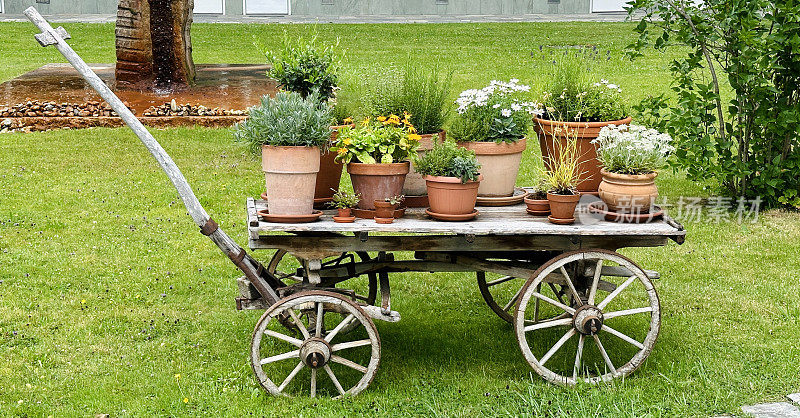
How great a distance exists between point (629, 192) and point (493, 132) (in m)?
0.71

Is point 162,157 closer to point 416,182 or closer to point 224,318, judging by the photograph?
point 416,182

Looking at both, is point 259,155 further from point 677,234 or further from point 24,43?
point 24,43

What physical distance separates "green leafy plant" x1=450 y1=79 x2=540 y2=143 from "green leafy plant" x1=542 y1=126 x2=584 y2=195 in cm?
21

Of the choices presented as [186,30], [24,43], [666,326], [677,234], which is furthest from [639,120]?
[24,43]

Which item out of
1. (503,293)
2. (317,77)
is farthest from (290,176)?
(503,293)

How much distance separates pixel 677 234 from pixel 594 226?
37 cm

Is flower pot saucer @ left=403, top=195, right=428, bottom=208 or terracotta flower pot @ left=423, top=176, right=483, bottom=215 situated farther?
flower pot saucer @ left=403, top=195, right=428, bottom=208

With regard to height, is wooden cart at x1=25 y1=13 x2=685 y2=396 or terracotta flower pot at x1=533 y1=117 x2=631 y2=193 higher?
terracotta flower pot at x1=533 y1=117 x2=631 y2=193

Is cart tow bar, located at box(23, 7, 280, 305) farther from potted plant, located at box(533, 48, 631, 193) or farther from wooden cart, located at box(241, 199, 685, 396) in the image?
potted plant, located at box(533, 48, 631, 193)

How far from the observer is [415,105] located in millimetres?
4367

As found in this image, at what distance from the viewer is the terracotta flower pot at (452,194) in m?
4.00

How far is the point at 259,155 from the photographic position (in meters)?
4.17

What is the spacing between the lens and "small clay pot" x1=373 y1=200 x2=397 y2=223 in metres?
3.98

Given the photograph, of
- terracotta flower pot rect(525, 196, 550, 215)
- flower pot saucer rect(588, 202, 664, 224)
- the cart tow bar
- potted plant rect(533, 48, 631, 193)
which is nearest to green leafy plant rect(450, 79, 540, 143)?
potted plant rect(533, 48, 631, 193)
